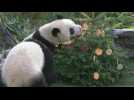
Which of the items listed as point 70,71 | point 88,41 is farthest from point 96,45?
point 70,71

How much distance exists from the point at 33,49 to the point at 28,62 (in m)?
0.13

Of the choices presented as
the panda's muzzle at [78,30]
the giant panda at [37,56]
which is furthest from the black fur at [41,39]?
the panda's muzzle at [78,30]

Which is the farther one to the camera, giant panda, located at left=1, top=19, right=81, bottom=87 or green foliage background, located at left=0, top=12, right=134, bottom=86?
green foliage background, located at left=0, top=12, right=134, bottom=86

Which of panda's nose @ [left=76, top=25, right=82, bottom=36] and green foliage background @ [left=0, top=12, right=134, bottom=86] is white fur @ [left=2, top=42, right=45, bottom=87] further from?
panda's nose @ [left=76, top=25, right=82, bottom=36]

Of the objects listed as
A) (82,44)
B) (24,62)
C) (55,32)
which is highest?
(55,32)

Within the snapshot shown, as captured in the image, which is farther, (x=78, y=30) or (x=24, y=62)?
(x=78, y=30)

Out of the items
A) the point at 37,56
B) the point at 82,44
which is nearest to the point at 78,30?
the point at 82,44

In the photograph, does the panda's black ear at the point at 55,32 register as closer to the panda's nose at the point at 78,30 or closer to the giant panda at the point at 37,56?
the giant panda at the point at 37,56

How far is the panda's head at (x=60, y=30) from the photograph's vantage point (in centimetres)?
436

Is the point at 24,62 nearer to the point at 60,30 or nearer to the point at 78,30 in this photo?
the point at 60,30

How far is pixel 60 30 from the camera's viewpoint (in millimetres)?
4371

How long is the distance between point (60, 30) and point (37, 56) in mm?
346

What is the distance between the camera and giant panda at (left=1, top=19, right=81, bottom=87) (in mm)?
4270

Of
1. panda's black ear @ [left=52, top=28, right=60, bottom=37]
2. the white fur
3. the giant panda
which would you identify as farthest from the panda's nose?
the white fur
